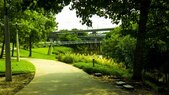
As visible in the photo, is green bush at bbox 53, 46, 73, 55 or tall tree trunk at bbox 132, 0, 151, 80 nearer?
tall tree trunk at bbox 132, 0, 151, 80

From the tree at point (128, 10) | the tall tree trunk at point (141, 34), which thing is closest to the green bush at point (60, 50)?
the tree at point (128, 10)

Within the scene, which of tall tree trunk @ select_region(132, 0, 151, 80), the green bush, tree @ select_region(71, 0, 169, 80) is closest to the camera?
tree @ select_region(71, 0, 169, 80)

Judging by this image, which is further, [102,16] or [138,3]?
[102,16]

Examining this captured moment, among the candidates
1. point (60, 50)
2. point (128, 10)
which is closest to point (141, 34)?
point (128, 10)

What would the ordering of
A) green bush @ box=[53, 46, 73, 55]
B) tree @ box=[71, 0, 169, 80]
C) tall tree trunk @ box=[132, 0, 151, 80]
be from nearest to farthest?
tree @ box=[71, 0, 169, 80], tall tree trunk @ box=[132, 0, 151, 80], green bush @ box=[53, 46, 73, 55]

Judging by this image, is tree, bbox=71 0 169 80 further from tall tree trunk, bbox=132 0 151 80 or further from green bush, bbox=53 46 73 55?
green bush, bbox=53 46 73 55

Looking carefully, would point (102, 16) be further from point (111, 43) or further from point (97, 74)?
point (111, 43)

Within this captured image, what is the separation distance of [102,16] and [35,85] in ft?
22.5

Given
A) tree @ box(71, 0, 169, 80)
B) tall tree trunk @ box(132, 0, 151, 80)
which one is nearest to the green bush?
tree @ box(71, 0, 169, 80)

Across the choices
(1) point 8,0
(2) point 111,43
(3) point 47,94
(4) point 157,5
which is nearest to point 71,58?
(2) point 111,43

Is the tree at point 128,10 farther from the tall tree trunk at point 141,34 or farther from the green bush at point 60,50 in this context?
the green bush at point 60,50

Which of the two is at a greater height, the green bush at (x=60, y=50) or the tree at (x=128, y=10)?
the tree at (x=128, y=10)

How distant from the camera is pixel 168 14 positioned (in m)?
20.5

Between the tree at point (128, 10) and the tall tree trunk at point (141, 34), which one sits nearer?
the tree at point (128, 10)
